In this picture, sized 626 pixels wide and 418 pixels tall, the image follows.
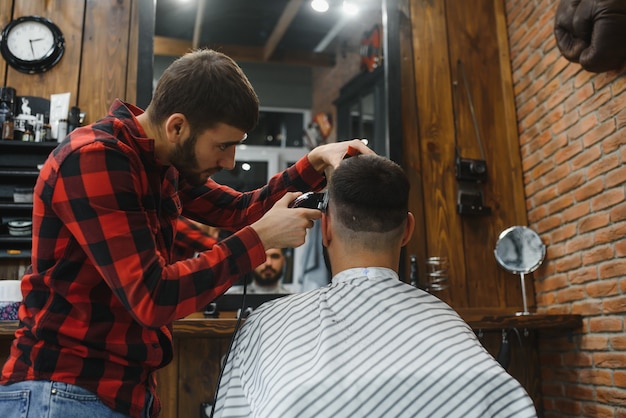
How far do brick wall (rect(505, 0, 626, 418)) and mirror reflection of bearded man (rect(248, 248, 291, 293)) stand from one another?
1.40 meters

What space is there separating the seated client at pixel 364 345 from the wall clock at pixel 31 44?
6.64 ft

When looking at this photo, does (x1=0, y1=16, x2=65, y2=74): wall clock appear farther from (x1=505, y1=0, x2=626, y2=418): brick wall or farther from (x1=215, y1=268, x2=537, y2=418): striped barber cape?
(x1=505, y1=0, x2=626, y2=418): brick wall

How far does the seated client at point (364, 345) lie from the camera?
1239mm

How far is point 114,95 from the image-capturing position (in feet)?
9.45

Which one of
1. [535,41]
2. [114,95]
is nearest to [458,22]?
[535,41]

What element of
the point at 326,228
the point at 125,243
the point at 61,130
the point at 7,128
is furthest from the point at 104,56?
the point at 125,243

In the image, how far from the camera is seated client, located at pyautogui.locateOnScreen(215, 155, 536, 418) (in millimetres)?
1239

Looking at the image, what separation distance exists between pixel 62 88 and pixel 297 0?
5.14 ft

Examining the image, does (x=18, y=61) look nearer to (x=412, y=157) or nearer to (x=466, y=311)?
(x=412, y=157)

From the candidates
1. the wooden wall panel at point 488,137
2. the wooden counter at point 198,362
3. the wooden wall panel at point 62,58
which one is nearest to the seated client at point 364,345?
the wooden counter at point 198,362

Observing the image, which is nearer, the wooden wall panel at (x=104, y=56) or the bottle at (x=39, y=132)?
the bottle at (x=39, y=132)

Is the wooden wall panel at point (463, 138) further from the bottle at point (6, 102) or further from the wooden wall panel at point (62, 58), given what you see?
the bottle at point (6, 102)

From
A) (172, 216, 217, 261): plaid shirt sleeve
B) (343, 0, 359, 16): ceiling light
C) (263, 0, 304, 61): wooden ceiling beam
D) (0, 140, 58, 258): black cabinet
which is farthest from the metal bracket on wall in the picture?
(0, 140, 58, 258): black cabinet

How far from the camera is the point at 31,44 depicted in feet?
9.25
